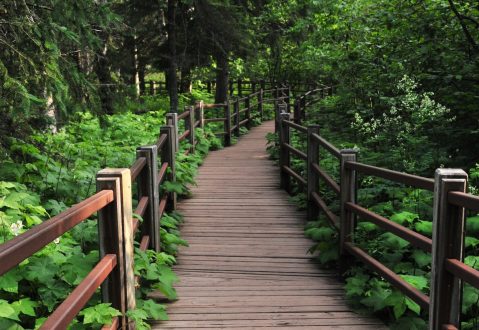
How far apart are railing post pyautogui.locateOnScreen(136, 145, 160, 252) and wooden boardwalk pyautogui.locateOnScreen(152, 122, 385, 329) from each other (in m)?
0.47

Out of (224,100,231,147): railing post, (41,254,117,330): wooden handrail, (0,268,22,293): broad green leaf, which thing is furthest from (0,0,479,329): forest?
(224,100,231,147): railing post

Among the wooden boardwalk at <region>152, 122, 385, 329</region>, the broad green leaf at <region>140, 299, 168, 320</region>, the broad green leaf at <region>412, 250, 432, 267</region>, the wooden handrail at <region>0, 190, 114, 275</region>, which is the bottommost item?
the wooden boardwalk at <region>152, 122, 385, 329</region>

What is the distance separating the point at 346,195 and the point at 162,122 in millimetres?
8990

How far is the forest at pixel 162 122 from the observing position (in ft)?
11.7

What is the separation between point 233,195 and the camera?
27.1 feet

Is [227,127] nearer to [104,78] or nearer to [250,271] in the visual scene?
[104,78]

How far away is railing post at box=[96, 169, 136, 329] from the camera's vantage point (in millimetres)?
3168

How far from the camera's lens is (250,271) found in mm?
5145

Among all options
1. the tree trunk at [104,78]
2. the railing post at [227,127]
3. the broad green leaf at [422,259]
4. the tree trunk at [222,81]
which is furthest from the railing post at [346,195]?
the tree trunk at [222,81]

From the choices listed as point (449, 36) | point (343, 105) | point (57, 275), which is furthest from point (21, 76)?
point (343, 105)

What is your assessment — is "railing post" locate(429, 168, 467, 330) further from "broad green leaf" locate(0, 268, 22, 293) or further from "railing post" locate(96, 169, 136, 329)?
"broad green leaf" locate(0, 268, 22, 293)

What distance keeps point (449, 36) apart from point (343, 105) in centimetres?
498

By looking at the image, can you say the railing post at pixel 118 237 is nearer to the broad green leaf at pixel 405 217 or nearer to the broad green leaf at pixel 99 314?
the broad green leaf at pixel 99 314

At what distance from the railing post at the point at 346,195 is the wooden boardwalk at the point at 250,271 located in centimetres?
44
